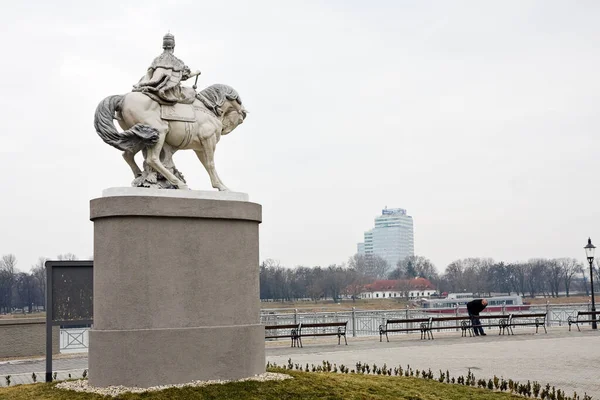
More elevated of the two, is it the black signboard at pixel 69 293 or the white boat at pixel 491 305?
the black signboard at pixel 69 293

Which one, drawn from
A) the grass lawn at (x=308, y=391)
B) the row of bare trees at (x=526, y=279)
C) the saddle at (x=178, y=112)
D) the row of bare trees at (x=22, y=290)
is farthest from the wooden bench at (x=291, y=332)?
the row of bare trees at (x=526, y=279)

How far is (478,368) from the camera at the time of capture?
51.8ft

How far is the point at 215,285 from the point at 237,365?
121 cm

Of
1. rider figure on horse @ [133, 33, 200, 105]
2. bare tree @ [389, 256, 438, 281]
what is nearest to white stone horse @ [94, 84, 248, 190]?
rider figure on horse @ [133, 33, 200, 105]

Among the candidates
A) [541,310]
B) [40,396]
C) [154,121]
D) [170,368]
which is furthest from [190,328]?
[541,310]

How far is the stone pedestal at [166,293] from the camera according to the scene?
10.2 m

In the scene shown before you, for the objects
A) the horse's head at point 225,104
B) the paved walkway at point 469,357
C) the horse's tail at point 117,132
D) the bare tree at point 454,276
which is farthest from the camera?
the bare tree at point 454,276

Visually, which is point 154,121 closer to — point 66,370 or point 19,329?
point 66,370

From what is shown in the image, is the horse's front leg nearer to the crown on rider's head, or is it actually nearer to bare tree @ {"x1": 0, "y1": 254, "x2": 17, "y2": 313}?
the crown on rider's head

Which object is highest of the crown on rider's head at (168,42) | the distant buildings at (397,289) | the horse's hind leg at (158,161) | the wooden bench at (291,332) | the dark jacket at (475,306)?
the crown on rider's head at (168,42)

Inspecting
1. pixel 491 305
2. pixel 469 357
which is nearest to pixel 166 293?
pixel 469 357

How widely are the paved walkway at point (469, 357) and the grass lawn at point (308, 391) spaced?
263 centimetres

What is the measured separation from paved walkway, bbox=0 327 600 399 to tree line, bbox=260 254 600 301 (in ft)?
242

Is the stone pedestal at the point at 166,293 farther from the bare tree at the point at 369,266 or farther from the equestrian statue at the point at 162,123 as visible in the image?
the bare tree at the point at 369,266
